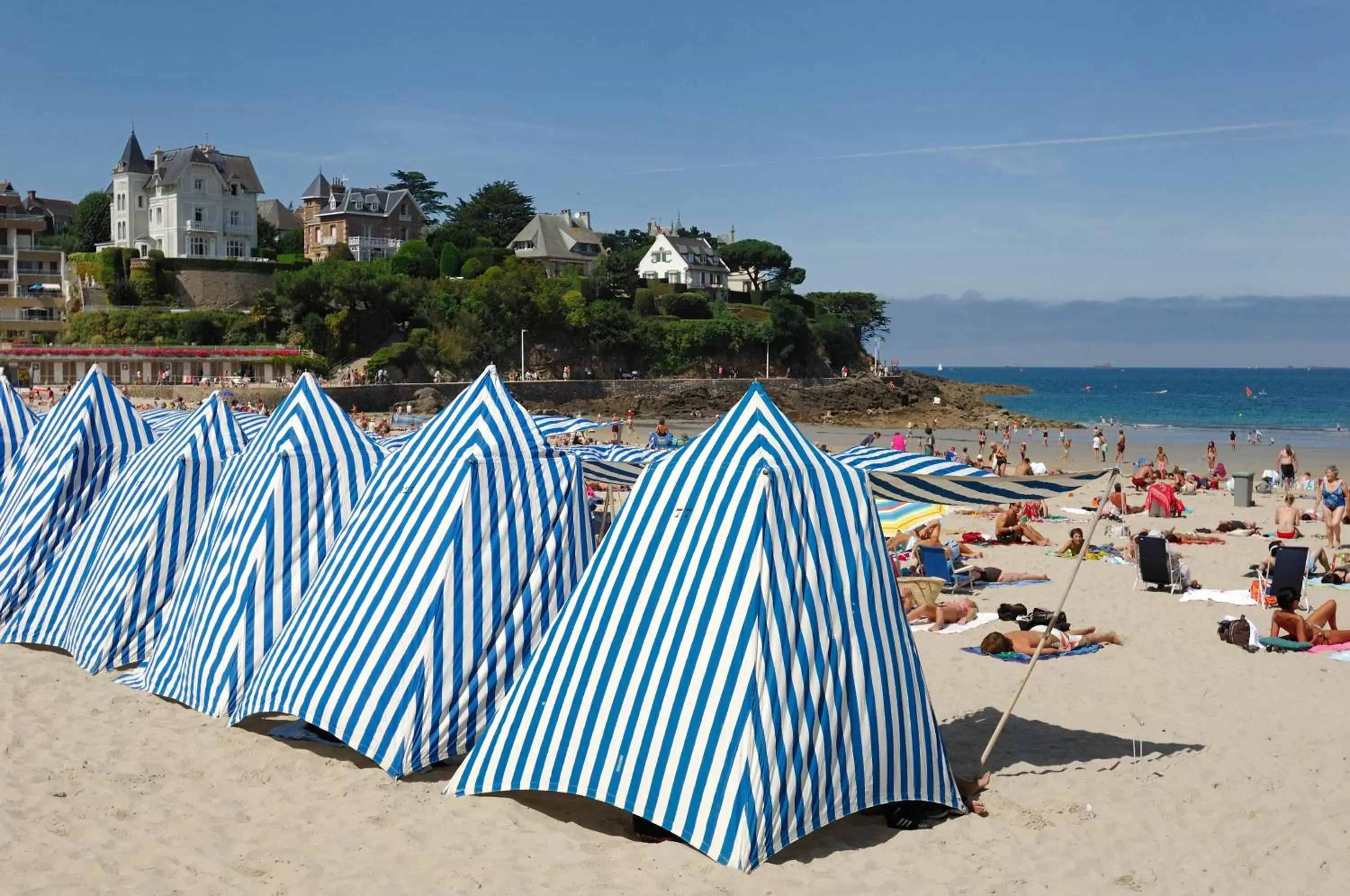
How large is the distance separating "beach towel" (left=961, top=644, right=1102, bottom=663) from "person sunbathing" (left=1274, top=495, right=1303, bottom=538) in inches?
311

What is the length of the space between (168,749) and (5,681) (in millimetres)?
2312

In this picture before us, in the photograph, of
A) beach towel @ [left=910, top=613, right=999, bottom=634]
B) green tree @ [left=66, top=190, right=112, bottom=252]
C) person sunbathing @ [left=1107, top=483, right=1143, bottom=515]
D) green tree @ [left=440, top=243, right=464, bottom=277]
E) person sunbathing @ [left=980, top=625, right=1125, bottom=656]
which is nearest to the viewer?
person sunbathing @ [left=980, top=625, right=1125, bottom=656]

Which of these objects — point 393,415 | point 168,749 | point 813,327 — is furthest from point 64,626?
point 813,327

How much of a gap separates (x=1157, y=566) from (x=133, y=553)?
9629 mm

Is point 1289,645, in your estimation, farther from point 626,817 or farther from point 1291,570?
point 626,817

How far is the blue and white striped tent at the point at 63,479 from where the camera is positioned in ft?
35.4

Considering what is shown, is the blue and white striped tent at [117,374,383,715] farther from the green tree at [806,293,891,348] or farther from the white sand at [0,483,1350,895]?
the green tree at [806,293,891,348]

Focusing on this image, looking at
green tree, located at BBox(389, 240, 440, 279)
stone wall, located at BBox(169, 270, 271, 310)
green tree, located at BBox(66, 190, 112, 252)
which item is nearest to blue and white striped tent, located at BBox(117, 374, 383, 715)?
stone wall, located at BBox(169, 270, 271, 310)

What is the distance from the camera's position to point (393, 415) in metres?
47.9

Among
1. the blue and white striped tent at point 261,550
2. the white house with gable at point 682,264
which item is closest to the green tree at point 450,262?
the white house with gable at point 682,264

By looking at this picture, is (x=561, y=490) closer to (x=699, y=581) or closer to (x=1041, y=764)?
(x=699, y=581)

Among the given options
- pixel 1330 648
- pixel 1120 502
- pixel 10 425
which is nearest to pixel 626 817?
pixel 1330 648

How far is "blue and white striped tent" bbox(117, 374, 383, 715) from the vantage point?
8.22 metres

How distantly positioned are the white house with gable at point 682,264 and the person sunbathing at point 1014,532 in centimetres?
6533
